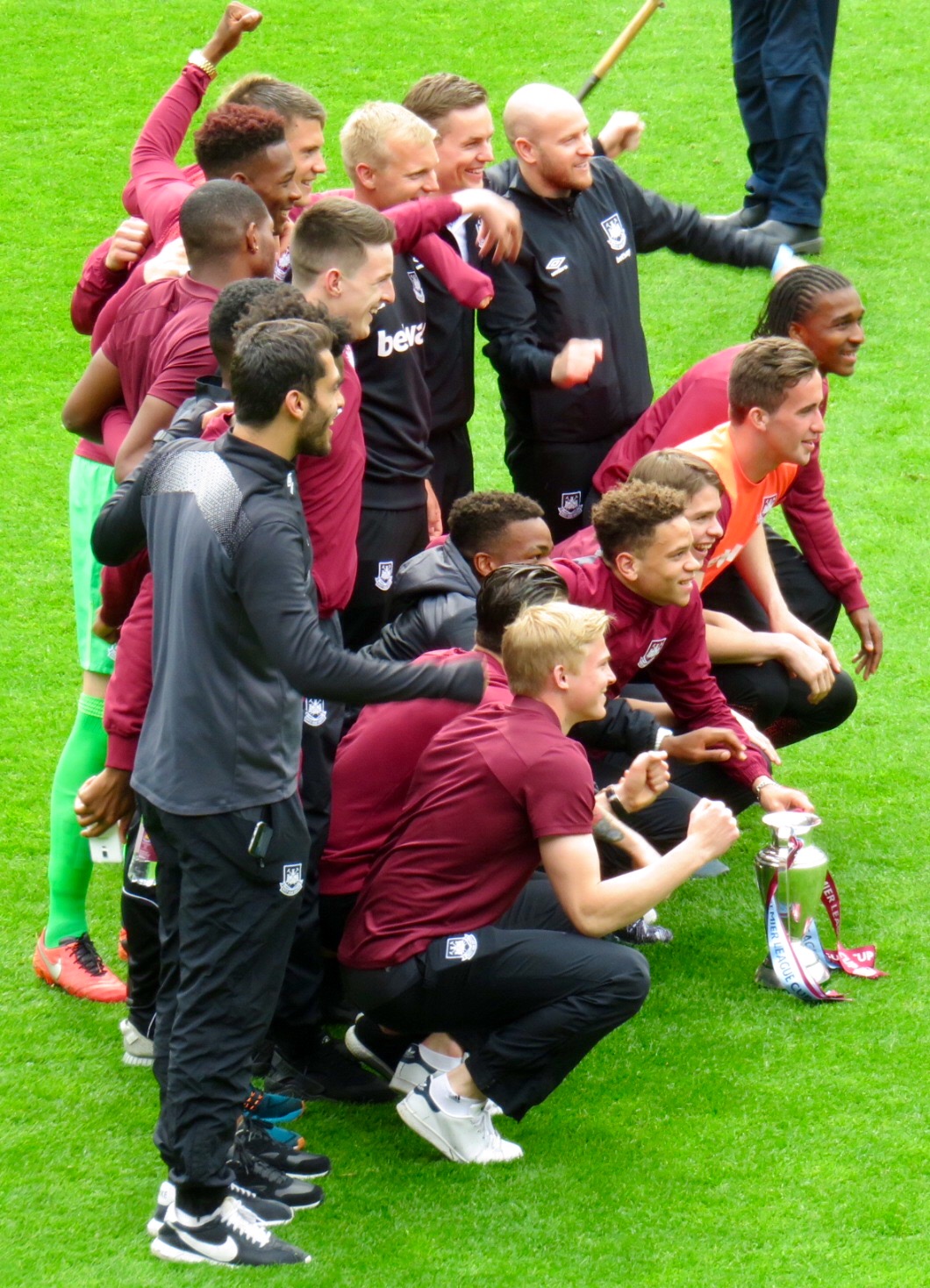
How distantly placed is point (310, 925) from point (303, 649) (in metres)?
1.16

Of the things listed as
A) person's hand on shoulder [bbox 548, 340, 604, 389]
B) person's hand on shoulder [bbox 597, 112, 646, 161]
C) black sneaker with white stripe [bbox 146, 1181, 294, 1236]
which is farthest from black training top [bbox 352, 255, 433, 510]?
black sneaker with white stripe [bbox 146, 1181, 294, 1236]

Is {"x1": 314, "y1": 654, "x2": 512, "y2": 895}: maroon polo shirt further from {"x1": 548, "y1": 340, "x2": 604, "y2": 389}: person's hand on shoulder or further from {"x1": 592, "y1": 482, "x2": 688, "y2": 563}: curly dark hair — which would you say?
{"x1": 548, "y1": 340, "x2": 604, "y2": 389}: person's hand on shoulder

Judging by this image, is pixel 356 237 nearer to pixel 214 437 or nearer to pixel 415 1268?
pixel 214 437

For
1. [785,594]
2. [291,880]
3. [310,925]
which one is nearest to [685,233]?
[785,594]

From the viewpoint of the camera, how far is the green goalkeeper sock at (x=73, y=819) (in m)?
4.46

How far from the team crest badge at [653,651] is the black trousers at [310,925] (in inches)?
34.1

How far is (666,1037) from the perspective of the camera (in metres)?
4.34

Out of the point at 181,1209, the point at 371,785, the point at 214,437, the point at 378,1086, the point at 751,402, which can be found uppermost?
the point at 214,437

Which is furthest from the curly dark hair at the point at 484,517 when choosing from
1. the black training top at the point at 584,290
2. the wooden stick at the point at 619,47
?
the wooden stick at the point at 619,47

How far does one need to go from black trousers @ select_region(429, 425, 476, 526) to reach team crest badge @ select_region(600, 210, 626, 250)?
0.78 m

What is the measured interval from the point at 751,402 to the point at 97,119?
720 centimetres

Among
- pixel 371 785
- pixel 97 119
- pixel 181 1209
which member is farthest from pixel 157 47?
pixel 181 1209

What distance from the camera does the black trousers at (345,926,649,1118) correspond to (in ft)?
12.4

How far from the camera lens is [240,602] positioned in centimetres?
325
